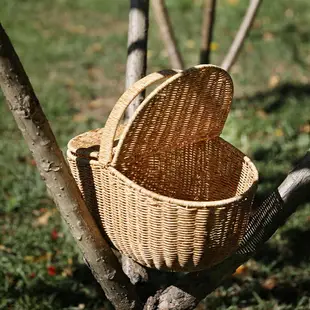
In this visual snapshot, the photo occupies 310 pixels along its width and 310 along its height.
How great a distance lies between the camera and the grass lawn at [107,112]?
2840mm

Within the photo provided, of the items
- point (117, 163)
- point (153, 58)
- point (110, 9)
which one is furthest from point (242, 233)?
point (110, 9)

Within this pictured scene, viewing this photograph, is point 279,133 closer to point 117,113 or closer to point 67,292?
point 67,292

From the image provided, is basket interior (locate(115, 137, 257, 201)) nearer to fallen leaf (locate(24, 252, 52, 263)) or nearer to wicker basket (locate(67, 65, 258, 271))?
wicker basket (locate(67, 65, 258, 271))

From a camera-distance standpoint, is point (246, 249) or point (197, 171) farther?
point (197, 171)

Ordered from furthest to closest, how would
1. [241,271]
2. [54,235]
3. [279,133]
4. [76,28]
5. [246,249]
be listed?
[76,28] < [279,133] < [54,235] < [241,271] < [246,249]

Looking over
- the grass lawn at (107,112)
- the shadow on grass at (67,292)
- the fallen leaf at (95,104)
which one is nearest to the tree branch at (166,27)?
the grass lawn at (107,112)

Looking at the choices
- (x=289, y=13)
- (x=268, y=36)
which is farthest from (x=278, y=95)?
(x=289, y=13)

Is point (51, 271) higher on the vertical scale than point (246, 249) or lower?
lower

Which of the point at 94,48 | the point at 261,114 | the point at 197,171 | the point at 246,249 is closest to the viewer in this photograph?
the point at 246,249

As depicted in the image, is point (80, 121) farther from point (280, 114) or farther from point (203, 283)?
point (203, 283)

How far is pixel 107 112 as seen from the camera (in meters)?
4.73

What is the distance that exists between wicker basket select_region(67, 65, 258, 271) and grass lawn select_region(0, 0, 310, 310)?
0.91 m

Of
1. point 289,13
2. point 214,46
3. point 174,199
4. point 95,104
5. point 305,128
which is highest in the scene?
point 174,199

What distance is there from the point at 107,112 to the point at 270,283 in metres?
2.29
